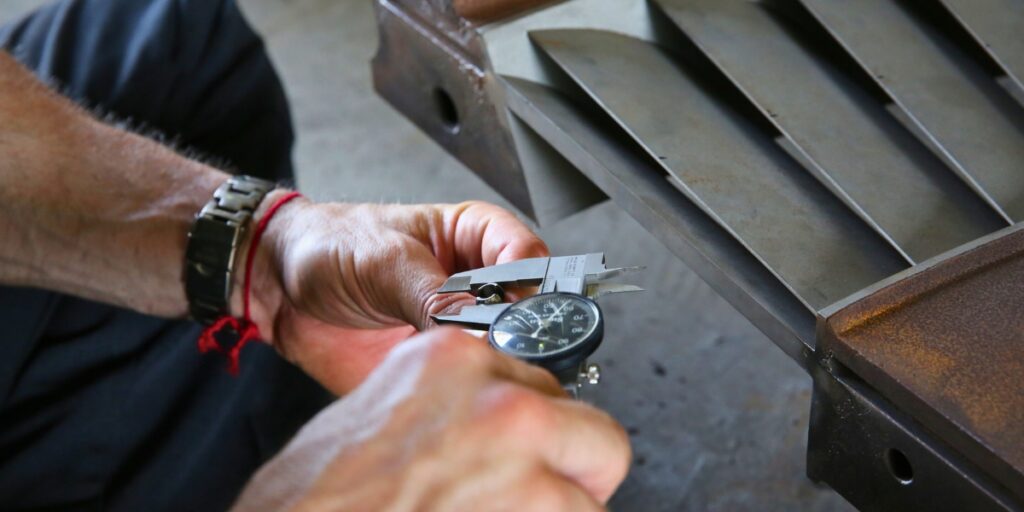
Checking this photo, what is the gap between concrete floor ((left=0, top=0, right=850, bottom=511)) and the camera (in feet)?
5.41

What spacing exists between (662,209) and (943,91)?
29 centimetres

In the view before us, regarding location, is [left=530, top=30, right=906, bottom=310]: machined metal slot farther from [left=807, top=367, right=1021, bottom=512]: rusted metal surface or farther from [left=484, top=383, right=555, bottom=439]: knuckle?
[left=484, top=383, right=555, bottom=439]: knuckle

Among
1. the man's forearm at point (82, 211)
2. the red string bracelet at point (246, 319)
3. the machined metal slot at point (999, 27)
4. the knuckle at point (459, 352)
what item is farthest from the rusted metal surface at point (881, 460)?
the man's forearm at point (82, 211)

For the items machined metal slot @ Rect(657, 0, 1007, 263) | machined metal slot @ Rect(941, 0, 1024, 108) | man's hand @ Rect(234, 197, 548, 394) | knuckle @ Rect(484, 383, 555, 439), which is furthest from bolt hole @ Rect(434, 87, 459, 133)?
knuckle @ Rect(484, 383, 555, 439)

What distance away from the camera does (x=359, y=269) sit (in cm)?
105

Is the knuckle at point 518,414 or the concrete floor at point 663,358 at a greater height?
the knuckle at point 518,414

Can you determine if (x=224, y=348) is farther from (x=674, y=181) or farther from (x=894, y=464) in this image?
(x=894, y=464)

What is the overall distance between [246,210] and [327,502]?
61 centimetres

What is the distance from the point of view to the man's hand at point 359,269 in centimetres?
99

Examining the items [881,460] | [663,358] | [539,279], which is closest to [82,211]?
[539,279]

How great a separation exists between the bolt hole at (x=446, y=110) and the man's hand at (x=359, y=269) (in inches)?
4.6

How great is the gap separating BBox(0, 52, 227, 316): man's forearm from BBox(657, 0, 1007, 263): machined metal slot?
0.56 metres

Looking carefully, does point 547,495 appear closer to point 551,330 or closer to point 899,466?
point 551,330

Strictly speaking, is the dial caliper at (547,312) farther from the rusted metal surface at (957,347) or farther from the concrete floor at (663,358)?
the concrete floor at (663,358)
